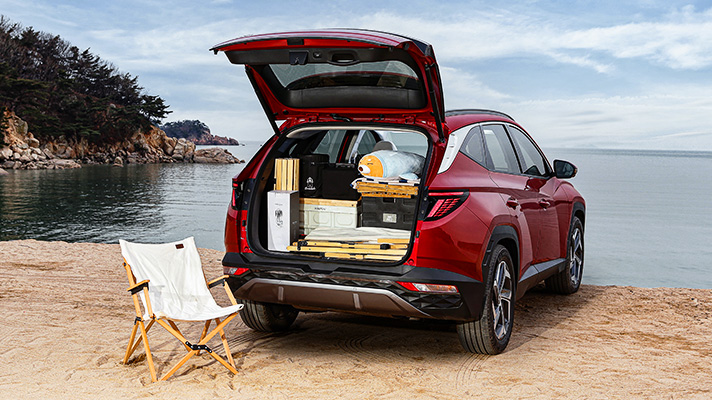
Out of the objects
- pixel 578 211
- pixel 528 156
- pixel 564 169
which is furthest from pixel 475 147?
pixel 578 211

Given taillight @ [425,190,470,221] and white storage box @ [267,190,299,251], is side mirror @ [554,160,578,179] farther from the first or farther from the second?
white storage box @ [267,190,299,251]

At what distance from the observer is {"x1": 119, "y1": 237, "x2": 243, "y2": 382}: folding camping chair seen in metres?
4.37

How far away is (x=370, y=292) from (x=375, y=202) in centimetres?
89

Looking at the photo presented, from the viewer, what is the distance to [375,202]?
4980 millimetres

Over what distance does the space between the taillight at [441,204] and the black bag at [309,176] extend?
4.06ft

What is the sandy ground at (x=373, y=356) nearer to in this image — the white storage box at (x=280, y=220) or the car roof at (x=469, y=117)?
the white storage box at (x=280, y=220)

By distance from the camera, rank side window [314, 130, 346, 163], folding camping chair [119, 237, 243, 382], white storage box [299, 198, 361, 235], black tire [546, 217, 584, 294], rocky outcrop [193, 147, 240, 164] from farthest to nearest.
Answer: rocky outcrop [193, 147, 240, 164]
black tire [546, 217, 584, 294]
side window [314, 130, 346, 163]
white storage box [299, 198, 361, 235]
folding camping chair [119, 237, 243, 382]

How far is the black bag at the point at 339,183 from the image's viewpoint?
5.21m

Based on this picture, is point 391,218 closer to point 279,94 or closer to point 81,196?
point 279,94

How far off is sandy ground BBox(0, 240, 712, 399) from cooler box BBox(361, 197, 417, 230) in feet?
3.12

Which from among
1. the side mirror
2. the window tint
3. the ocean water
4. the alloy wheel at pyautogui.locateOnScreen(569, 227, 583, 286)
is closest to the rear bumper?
the window tint

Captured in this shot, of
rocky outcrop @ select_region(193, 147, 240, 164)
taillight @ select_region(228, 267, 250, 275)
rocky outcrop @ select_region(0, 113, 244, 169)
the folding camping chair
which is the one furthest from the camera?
rocky outcrop @ select_region(193, 147, 240, 164)

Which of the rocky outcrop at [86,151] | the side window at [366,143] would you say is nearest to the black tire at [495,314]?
the side window at [366,143]

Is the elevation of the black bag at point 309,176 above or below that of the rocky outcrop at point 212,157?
above
